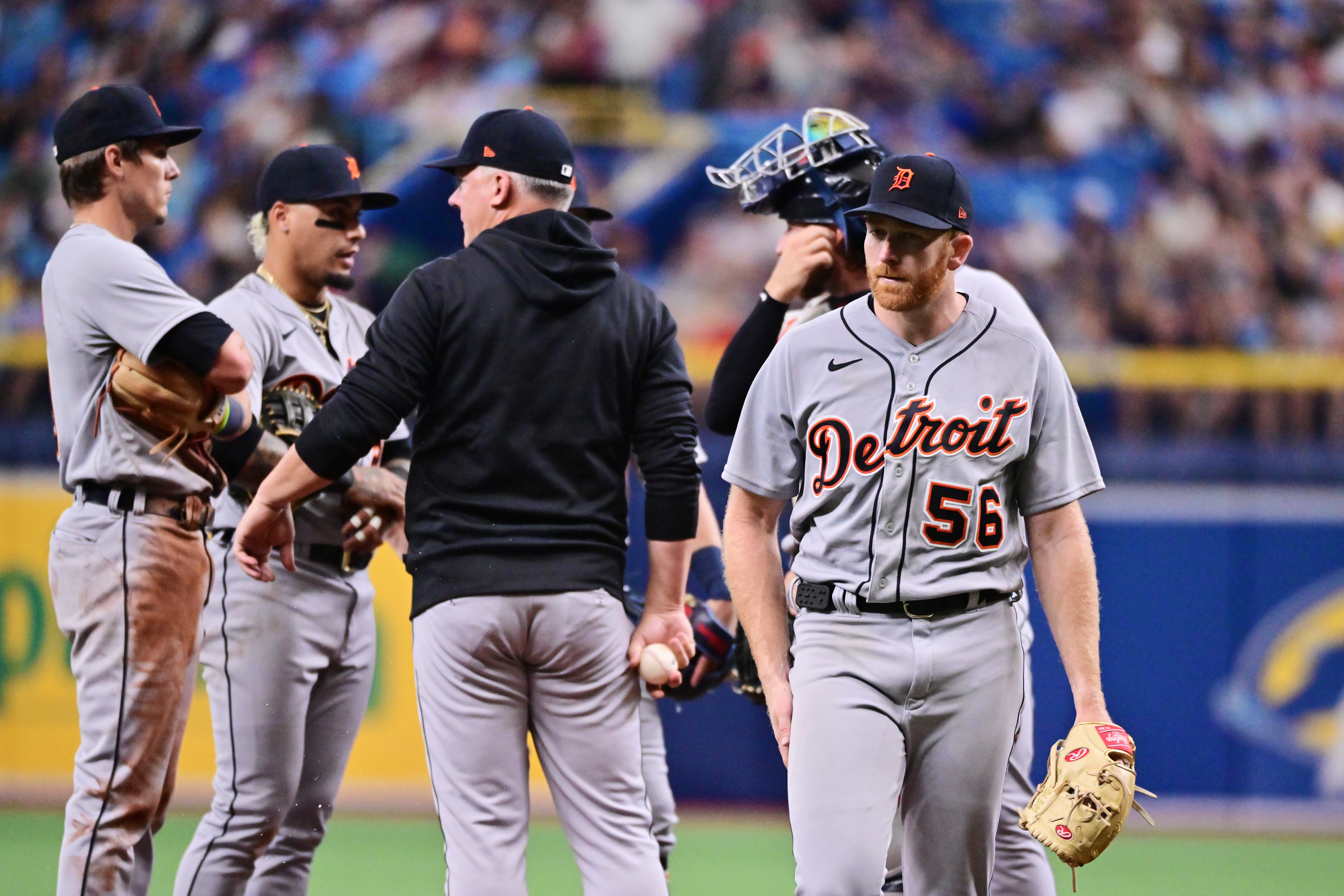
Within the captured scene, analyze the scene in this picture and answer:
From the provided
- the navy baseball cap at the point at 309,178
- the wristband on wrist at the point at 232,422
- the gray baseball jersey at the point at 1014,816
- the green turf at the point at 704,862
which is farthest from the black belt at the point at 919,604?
the green turf at the point at 704,862

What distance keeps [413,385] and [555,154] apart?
67cm

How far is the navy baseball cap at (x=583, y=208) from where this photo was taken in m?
4.19

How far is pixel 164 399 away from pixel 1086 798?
7.61 feet

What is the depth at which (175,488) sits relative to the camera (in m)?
3.69

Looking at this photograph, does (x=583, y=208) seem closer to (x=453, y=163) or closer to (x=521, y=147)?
(x=453, y=163)

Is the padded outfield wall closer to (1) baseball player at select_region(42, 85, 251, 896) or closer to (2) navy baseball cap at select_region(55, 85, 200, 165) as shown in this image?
(1) baseball player at select_region(42, 85, 251, 896)

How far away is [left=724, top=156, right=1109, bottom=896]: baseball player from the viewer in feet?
9.91

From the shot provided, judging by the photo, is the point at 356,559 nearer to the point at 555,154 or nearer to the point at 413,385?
the point at 413,385

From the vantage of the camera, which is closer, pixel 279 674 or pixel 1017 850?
pixel 1017 850

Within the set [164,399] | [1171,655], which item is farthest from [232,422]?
[1171,655]

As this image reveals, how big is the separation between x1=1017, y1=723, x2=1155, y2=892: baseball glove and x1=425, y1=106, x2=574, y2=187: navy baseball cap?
1756 mm

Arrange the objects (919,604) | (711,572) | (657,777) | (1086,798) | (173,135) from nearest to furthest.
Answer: (1086,798) → (919,604) → (173,135) → (711,572) → (657,777)

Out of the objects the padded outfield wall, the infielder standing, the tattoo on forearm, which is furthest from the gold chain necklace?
the padded outfield wall

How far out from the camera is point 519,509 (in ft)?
11.0
